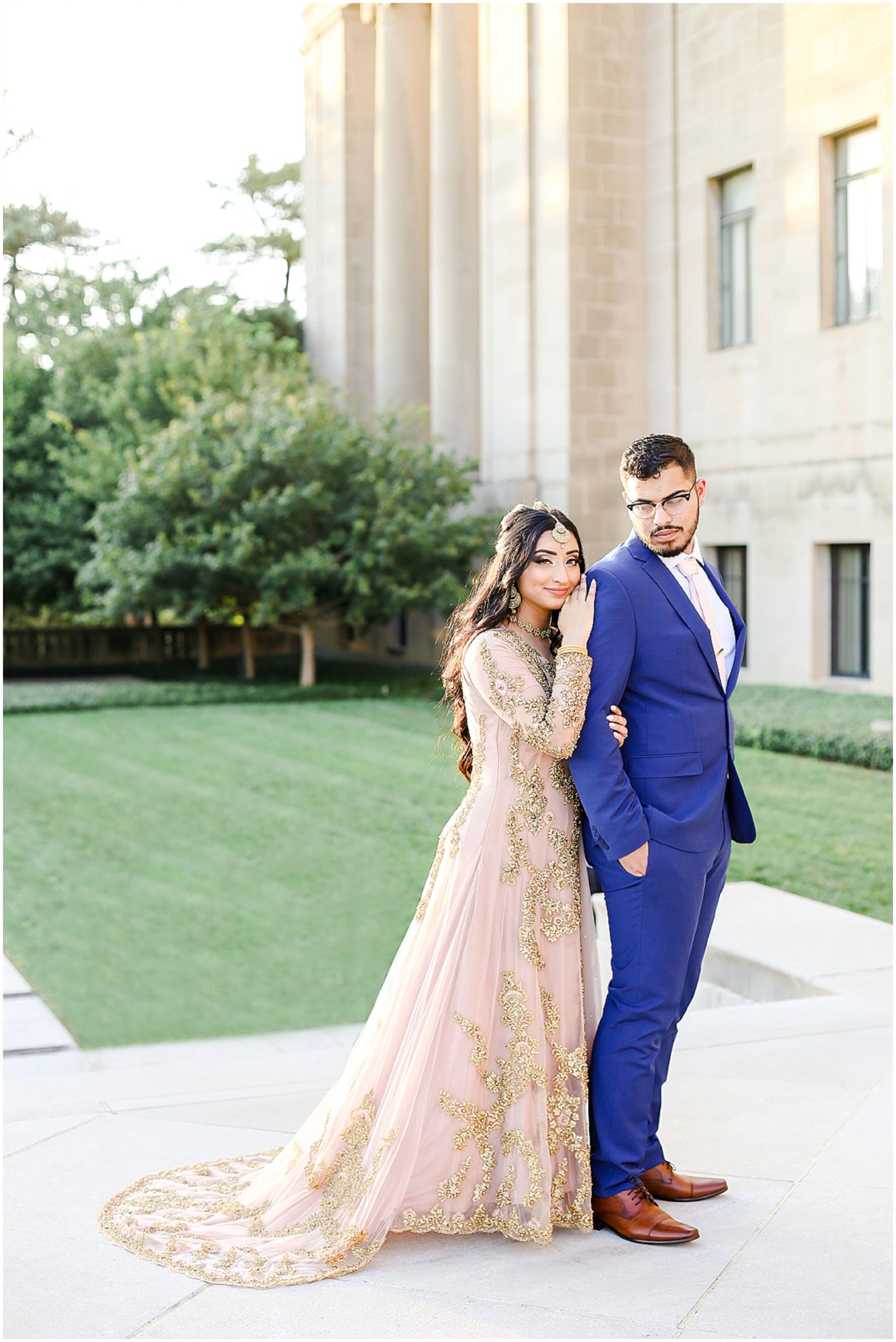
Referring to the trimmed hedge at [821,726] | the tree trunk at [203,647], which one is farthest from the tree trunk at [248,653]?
the trimmed hedge at [821,726]

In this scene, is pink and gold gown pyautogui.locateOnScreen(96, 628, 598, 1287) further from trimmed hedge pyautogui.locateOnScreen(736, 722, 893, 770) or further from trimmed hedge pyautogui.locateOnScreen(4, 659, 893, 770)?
trimmed hedge pyautogui.locateOnScreen(736, 722, 893, 770)

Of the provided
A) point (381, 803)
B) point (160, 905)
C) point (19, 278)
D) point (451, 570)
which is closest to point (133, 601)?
point (451, 570)

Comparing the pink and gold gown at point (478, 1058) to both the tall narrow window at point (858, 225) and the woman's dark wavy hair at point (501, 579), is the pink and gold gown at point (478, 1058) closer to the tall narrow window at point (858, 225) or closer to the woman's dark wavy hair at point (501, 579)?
the woman's dark wavy hair at point (501, 579)

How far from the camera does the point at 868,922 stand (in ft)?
25.7

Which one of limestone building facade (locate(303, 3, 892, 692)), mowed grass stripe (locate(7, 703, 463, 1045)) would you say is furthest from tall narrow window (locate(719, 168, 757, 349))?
mowed grass stripe (locate(7, 703, 463, 1045))

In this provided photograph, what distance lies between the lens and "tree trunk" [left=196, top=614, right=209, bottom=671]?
27.9 metres

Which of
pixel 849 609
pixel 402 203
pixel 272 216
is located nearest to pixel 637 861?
pixel 849 609

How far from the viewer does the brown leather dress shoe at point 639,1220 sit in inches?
149

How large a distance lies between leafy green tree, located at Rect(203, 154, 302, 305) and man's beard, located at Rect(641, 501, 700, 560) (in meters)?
39.3

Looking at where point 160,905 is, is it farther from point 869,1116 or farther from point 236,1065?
point 869,1116

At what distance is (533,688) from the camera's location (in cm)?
382

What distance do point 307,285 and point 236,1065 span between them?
28538 millimetres

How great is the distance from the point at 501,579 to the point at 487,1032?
131 centimetres

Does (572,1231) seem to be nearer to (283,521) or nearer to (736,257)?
(736,257)
